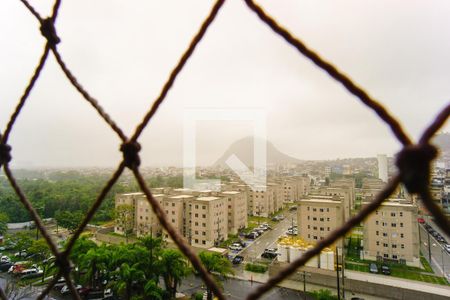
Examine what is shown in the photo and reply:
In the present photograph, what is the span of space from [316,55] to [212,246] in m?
11.5

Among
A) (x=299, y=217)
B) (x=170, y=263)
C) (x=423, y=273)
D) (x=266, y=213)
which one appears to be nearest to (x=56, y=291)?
(x=170, y=263)

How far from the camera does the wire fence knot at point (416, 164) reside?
28cm

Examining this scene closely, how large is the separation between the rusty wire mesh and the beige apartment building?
32.3 feet

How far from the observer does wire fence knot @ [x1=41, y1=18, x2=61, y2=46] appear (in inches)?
23.4

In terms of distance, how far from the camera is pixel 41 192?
734 inches

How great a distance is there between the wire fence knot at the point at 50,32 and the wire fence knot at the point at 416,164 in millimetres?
636

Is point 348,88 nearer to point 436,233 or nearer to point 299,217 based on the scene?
point 299,217

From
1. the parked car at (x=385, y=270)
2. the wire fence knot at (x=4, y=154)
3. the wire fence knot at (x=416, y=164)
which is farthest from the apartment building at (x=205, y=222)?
the wire fence knot at (x=416, y=164)

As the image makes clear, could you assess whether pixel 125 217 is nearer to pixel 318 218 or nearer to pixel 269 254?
pixel 269 254

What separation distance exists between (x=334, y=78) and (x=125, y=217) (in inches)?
524

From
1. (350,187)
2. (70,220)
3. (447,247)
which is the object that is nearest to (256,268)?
(447,247)

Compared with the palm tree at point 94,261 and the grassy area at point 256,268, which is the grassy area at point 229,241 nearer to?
the grassy area at point 256,268

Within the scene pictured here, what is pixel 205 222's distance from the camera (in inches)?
436

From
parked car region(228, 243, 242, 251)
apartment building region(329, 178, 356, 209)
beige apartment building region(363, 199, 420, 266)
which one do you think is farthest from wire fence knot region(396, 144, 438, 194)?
apartment building region(329, 178, 356, 209)
